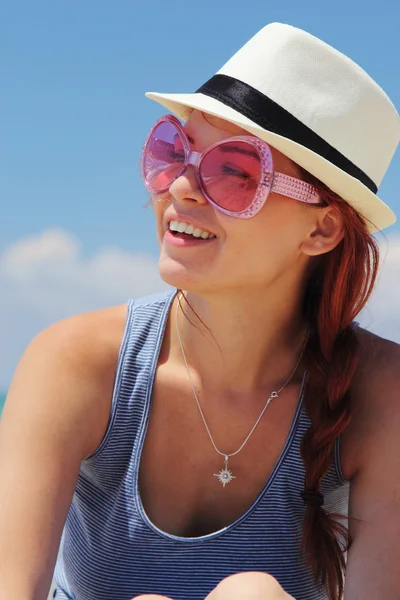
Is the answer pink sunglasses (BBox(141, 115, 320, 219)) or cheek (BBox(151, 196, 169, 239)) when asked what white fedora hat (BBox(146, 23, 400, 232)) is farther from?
cheek (BBox(151, 196, 169, 239))

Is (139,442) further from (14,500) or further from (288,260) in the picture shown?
(288,260)

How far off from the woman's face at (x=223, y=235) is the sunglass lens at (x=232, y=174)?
4cm

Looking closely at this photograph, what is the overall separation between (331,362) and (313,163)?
2.33ft

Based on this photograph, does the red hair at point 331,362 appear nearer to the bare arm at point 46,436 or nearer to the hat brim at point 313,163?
the hat brim at point 313,163

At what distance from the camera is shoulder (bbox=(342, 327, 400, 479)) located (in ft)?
9.90

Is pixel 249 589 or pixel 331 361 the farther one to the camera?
pixel 331 361

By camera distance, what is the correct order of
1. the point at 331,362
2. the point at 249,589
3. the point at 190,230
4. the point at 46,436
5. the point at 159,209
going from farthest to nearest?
1. the point at 331,362
2. the point at 159,209
3. the point at 190,230
4. the point at 46,436
5. the point at 249,589

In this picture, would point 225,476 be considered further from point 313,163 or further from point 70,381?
point 313,163

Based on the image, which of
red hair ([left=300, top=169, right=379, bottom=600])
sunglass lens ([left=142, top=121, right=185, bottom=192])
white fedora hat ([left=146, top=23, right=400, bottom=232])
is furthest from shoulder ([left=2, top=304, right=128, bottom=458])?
white fedora hat ([left=146, top=23, right=400, bottom=232])

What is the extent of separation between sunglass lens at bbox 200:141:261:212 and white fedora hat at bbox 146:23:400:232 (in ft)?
0.29

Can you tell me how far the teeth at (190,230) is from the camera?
2.89 metres

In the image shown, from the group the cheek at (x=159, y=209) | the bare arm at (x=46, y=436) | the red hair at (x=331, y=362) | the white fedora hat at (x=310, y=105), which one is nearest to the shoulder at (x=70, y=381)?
the bare arm at (x=46, y=436)

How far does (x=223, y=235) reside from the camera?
9.45 ft

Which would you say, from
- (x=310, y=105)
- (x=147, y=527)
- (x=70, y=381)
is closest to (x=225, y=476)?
(x=147, y=527)
